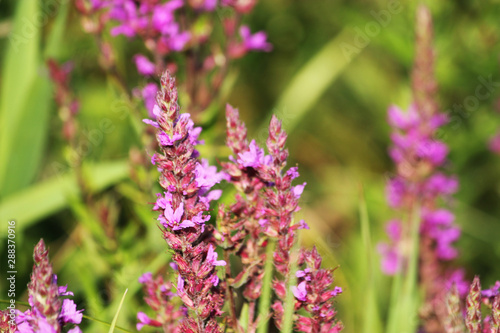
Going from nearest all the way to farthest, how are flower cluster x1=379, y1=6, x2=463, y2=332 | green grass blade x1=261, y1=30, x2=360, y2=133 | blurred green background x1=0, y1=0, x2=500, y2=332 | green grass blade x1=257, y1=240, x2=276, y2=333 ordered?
green grass blade x1=257, y1=240, x2=276, y2=333 → flower cluster x1=379, y1=6, x2=463, y2=332 → blurred green background x1=0, y1=0, x2=500, y2=332 → green grass blade x1=261, y1=30, x2=360, y2=133

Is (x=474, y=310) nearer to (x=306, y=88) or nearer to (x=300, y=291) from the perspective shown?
(x=300, y=291)

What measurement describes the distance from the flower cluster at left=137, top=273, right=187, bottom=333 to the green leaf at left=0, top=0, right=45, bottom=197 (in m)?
1.47

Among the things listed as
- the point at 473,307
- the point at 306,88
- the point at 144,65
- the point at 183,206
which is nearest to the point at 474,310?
the point at 473,307

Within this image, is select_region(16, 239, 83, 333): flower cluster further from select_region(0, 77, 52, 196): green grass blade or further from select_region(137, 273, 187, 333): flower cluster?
select_region(0, 77, 52, 196): green grass blade

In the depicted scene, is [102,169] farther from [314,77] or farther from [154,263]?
[314,77]

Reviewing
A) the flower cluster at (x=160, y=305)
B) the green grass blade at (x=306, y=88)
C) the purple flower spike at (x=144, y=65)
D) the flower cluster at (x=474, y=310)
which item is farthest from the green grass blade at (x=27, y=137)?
the flower cluster at (x=474, y=310)

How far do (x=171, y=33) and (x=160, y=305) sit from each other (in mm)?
1186

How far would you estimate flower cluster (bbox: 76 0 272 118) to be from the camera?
7.61ft

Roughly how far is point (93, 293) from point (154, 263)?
1.11ft

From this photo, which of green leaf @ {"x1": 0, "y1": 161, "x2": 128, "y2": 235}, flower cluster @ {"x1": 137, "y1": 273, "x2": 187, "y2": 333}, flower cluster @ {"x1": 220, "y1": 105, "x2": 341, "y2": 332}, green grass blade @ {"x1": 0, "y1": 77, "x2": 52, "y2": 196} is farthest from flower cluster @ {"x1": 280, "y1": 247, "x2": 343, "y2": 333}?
green grass blade @ {"x1": 0, "y1": 77, "x2": 52, "y2": 196}

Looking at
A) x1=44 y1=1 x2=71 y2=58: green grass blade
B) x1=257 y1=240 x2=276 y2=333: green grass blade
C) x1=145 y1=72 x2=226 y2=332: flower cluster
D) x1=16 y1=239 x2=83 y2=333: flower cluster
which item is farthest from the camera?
x1=44 y1=1 x2=71 y2=58: green grass blade

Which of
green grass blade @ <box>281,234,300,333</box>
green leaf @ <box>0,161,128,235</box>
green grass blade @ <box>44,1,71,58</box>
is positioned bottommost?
green grass blade @ <box>281,234,300,333</box>

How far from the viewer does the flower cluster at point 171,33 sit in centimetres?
232

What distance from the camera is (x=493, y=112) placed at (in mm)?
3396
